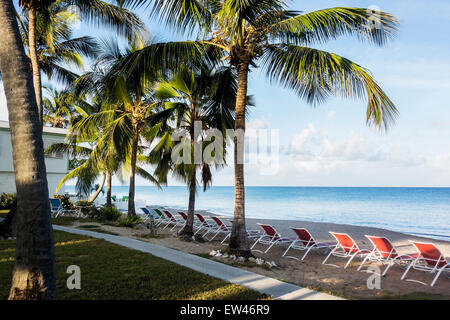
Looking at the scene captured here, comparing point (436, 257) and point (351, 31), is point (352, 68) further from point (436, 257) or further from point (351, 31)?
point (436, 257)

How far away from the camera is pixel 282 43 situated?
835cm

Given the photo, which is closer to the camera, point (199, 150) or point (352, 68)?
point (352, 68)

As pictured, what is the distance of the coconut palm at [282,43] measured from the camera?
23.5ft

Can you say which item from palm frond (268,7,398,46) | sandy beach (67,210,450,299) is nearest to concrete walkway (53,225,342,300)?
sandy beach (67,210,450,299)

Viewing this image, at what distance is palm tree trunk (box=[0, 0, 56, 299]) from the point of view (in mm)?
3623

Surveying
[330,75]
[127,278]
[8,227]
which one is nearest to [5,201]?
[8,227]

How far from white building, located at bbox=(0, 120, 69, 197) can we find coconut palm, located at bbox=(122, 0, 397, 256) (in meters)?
14.5

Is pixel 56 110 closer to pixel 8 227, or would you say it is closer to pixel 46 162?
pixel 46 162

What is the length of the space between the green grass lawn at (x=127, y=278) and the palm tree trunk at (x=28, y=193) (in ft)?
3.18

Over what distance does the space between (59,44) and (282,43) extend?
9210 millimetres
